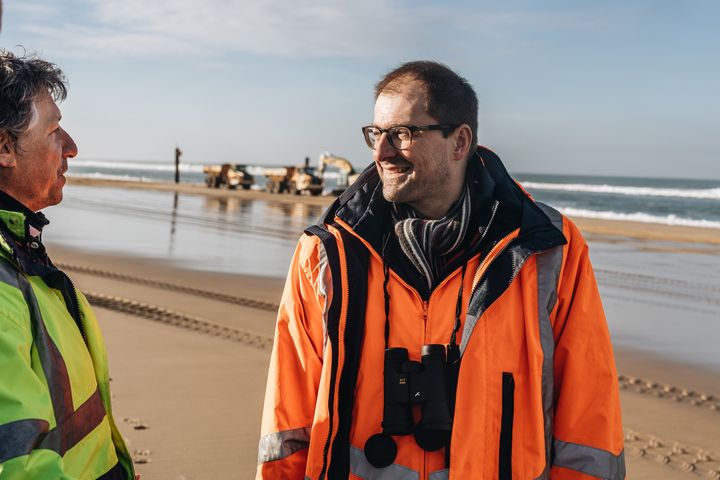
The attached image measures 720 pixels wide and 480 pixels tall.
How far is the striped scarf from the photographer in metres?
2.40

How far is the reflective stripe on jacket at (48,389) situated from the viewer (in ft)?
4.72

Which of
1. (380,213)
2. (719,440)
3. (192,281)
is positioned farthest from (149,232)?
(380,213)

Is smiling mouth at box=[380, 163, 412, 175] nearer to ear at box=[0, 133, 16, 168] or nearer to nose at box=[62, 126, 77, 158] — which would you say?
nose at box=[62, 126, 77, 158]

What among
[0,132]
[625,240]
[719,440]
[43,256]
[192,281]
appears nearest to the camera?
[0,132]

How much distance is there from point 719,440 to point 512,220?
356 cm

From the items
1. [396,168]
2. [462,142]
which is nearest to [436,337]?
[396,168]

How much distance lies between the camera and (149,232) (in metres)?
16.6

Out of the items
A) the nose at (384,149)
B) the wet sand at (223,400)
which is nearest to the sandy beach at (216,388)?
the wet sand at (223,400)

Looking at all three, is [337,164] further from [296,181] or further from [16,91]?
[16,91]

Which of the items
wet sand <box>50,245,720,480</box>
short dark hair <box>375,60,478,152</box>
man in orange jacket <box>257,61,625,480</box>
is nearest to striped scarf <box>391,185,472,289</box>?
man in orange jacket <box>257,61,625,480</box>

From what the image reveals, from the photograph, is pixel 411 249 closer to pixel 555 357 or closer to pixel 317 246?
pixel 317 246

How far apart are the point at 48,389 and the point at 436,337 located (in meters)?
1.12

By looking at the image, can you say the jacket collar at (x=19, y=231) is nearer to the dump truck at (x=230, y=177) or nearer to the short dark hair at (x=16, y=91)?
the short dark hair at (x=16, y=91)

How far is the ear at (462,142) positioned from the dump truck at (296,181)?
1251 inches
